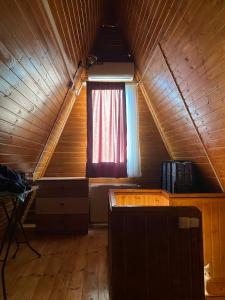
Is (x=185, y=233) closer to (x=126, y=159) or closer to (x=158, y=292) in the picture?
(x=158, y=292)

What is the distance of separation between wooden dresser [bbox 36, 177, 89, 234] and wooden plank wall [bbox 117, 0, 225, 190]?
5.39ft

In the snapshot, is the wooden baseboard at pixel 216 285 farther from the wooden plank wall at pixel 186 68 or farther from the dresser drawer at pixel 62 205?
the dresser drawer at pixel 62 205

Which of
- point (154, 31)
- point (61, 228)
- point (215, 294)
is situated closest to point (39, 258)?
point (61, 228)

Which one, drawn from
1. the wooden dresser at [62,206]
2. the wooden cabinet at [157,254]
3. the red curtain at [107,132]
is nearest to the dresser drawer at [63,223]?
the wooden dresser at [62,206]

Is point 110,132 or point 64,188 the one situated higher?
point 110,132

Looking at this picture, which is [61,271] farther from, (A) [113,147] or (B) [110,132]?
(B) [110,132]

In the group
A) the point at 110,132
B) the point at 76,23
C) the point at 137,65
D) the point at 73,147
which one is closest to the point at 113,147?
the point at 110,132

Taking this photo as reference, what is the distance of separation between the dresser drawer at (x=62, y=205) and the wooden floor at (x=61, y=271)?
1.35 ft

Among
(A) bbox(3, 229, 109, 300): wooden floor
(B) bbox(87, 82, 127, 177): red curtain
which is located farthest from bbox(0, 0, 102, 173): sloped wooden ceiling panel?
(A) bbox(3, 229, 109, 300): wooden floor

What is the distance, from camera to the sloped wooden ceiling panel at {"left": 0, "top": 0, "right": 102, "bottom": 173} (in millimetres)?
1608

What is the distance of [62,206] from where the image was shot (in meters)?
3.75

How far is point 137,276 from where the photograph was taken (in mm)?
1793

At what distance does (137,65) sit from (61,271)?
2880 millimetres

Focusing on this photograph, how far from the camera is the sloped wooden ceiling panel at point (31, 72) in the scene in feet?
5.28
